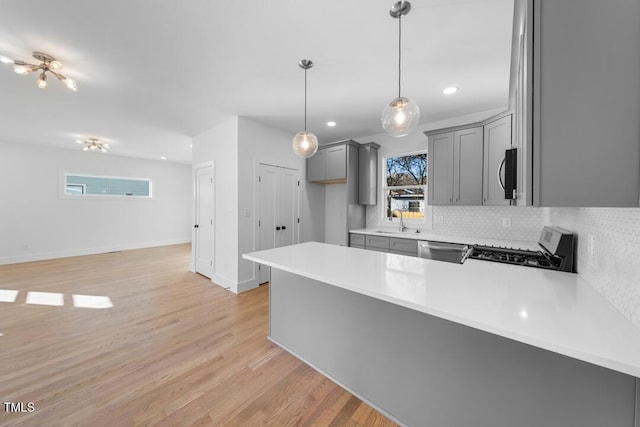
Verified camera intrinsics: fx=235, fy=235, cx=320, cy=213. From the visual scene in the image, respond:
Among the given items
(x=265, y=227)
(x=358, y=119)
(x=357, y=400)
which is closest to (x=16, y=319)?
(x=265, y=227)

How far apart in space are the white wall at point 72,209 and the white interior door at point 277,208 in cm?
531

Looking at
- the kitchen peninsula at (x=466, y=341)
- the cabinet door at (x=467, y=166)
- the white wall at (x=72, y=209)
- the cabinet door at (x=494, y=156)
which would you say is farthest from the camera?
the white wall at (x=72, y=209)

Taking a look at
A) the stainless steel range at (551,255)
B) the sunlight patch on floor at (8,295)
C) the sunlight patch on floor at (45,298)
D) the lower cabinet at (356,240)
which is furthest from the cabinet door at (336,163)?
the sunlight patch on floor at (8,295)

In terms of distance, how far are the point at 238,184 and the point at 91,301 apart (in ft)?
8.36

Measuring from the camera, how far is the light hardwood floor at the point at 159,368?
1526 millimetres

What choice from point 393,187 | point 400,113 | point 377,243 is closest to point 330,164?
point 393,187

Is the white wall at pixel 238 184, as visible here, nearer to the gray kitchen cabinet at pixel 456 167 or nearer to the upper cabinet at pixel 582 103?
the gray kitchen cabinet at pixel 456 167

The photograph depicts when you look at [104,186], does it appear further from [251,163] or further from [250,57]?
[250,57]

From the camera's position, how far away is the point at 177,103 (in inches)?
126

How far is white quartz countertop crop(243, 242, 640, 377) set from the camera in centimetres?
76

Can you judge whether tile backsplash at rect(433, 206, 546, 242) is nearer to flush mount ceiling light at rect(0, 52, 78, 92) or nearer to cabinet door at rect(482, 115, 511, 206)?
cabinet door at rect(482, 115, 511, 206)

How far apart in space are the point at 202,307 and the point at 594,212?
3.77 meters

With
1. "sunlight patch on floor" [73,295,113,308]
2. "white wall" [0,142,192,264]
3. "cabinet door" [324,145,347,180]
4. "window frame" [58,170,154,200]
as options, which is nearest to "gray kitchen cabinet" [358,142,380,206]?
"cabinet door" [324,145,347,180]

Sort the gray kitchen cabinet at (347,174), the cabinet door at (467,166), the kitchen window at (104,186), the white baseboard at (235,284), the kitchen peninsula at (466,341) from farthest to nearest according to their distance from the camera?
1. the kitchen window at (104,186)
2. the gray kitchen cabinet at (347,174)
3. the white baseboard at (235,284)
4. the cabinet door at (467,166)
5. the kitchen peninsula at (466,341)
